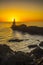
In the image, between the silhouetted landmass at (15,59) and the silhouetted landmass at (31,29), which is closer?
the silhouetted landmass at (15,59)

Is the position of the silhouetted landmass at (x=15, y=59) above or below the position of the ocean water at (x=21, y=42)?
above

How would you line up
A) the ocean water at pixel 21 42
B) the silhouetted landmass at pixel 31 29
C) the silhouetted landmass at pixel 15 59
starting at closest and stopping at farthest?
1. the silhouetted landmass at pixel 15 59
2. the ocean water at pixel 21 42
3. the silhouetted landmass at pixel 31 29

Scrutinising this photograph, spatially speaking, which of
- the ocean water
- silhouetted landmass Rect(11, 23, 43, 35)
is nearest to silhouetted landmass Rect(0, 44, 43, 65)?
the ocean water

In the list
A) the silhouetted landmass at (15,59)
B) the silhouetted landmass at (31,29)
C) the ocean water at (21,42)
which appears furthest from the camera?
the silhouetted landmass at (31,29)

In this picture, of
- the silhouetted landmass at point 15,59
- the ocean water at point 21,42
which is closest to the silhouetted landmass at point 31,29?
the ocean water at point 21,42

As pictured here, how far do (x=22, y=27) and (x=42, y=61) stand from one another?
52.7m

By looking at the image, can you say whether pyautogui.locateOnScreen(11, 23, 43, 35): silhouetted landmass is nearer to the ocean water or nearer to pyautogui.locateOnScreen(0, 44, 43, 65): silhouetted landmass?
the ocean water

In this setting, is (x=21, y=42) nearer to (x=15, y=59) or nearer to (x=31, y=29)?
(x=15, y=59)

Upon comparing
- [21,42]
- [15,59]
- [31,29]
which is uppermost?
[15,59]

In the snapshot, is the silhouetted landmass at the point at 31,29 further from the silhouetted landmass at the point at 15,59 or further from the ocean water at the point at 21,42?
the silhouetted landmass at the point at 15,59

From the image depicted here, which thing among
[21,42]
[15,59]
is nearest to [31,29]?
[21,42]

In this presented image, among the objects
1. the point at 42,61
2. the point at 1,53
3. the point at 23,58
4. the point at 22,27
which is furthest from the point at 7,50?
the point at 22,27

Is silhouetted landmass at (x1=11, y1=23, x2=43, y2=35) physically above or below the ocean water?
below

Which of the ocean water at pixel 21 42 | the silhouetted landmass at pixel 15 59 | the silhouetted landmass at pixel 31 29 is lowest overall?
the silhouetted landmass at pixel 31 29
